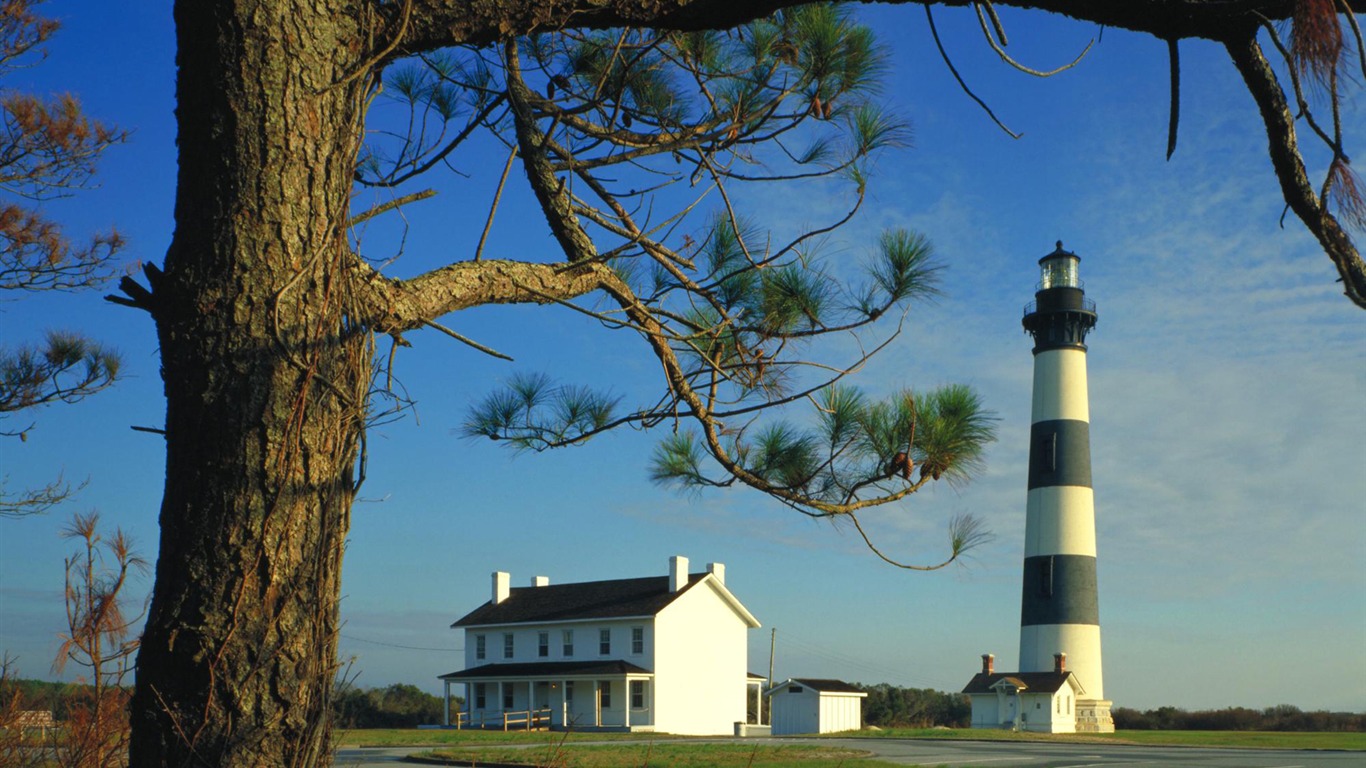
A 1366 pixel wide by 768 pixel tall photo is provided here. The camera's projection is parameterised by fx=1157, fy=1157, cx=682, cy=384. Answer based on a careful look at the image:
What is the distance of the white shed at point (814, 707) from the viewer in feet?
129

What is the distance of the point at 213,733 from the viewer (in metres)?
2.39

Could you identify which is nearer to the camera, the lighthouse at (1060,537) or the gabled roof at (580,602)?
the lighthouse at (1060,537)

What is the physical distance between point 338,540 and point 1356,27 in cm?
221

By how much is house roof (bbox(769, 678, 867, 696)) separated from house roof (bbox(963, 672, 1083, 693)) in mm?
4364

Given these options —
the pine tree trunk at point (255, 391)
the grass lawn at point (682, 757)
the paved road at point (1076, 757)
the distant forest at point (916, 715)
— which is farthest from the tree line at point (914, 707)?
the pine tree trunk at point (255, 391)

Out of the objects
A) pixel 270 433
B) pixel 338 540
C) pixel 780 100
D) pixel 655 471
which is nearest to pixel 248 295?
pixel 270 433

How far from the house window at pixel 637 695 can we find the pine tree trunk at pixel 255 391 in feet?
119

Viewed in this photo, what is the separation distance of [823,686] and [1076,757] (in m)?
19.4

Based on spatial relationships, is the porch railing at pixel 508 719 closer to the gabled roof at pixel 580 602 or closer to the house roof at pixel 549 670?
the house roof at pixel 549 670

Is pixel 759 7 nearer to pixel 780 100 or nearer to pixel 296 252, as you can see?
pixel 296 252

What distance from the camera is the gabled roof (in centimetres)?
3888

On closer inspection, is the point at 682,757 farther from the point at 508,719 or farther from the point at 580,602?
the point at 580,602

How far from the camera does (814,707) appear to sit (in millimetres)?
39469

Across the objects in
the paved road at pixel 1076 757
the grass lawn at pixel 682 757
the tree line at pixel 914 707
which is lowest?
the tree line at pixel 914 707
